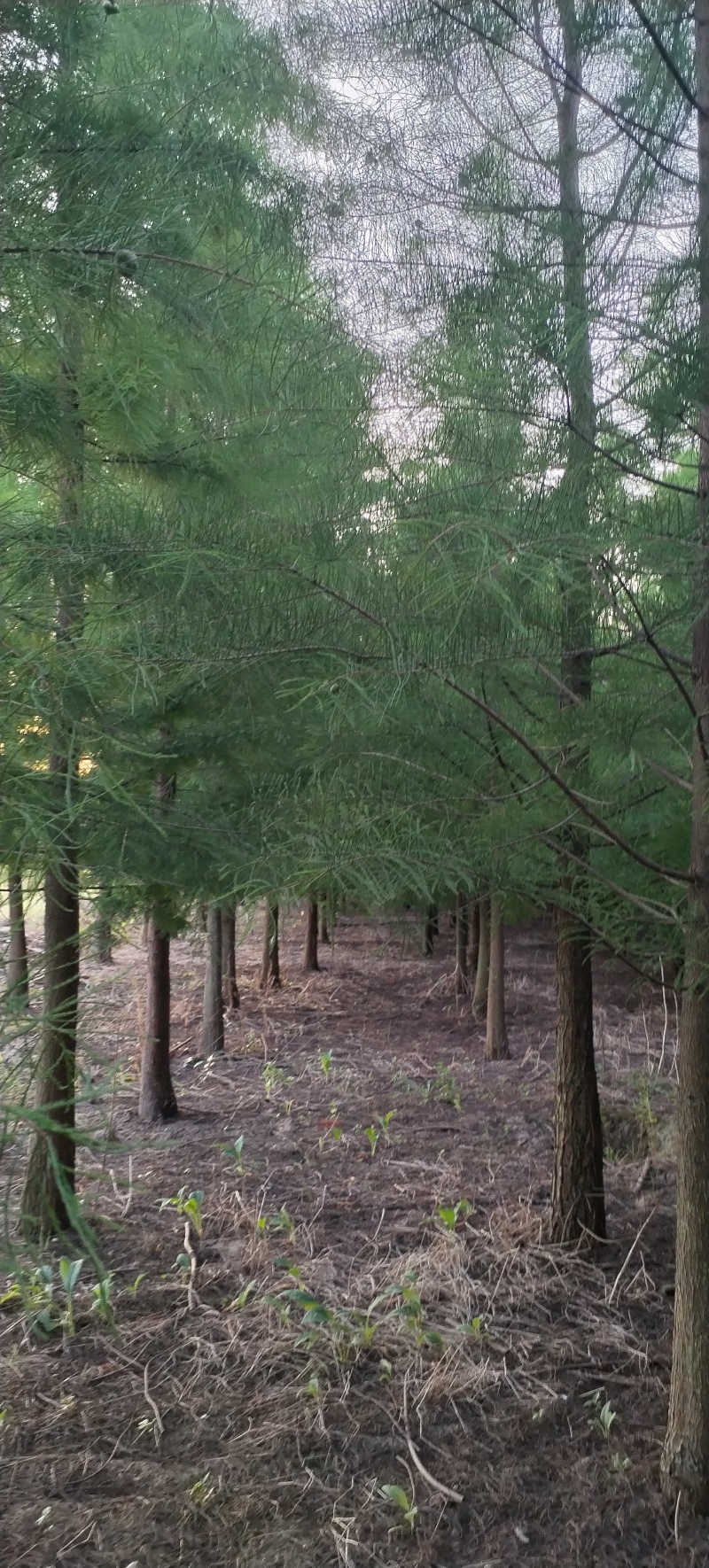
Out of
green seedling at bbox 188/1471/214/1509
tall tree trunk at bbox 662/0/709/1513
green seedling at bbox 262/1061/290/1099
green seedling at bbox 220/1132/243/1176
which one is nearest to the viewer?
tall tree trunk at bbox 662/0/709/1513

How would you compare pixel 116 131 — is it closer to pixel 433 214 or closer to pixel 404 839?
pixel 433 214

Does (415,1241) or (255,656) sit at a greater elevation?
(255,656)

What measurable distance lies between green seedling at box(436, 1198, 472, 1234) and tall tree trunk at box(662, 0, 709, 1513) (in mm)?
1804

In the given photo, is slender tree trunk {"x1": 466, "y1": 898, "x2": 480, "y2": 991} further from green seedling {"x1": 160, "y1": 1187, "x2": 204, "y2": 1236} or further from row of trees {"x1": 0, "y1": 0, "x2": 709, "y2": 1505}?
row of trees {"x1": 0, "y1": 0, "x2": 709, "y2": 1505}

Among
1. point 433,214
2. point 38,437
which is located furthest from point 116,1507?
point 433,214

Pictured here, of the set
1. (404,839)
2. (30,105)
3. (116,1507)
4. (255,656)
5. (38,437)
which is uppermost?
(30,105)

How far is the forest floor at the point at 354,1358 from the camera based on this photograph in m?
3.47

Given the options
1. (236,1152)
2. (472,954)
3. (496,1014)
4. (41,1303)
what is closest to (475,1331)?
(41,1303)

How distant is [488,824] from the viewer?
379cm

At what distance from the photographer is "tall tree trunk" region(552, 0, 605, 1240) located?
123 inches

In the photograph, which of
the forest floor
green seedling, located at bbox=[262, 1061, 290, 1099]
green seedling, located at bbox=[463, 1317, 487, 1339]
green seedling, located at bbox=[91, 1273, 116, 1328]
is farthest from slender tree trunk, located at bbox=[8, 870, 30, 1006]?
green seedling, located at bbox=[262, 1061, 290, 1099]

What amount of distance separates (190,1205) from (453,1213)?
1386 mm

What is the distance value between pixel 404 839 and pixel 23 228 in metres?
2.19

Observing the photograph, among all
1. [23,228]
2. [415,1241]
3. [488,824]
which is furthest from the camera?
[415,1241]
